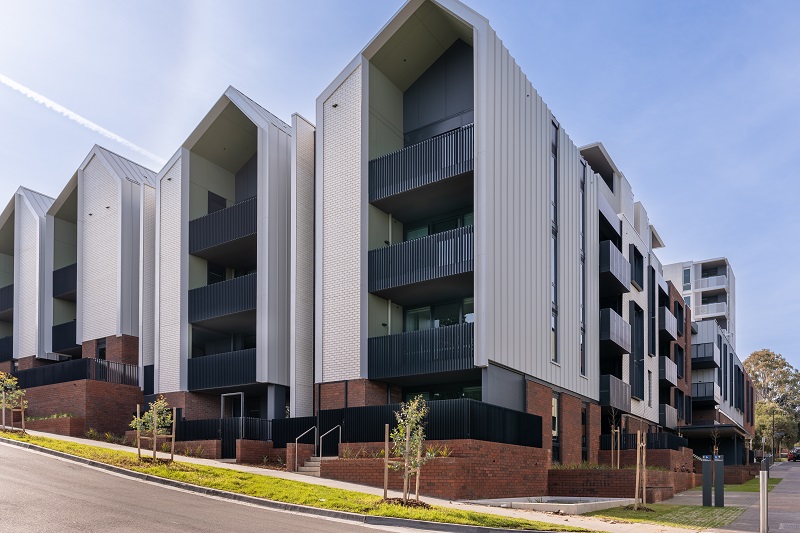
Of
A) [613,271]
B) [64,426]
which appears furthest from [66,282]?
[613,271]

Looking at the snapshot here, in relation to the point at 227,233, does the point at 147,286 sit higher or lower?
lower

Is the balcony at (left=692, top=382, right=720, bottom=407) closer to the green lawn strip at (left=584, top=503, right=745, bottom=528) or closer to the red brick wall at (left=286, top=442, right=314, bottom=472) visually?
the green lawn strip at (left=584, top=503, right=745, bottom=528)

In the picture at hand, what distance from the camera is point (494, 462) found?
22766mm

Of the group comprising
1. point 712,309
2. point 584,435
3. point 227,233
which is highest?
point 227,233

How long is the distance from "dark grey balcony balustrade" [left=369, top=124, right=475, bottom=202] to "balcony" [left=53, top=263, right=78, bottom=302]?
19851 millimetres

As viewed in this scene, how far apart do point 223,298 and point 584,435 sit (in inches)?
666

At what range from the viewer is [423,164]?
28047 mm

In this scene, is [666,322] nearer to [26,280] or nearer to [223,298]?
[223,298]

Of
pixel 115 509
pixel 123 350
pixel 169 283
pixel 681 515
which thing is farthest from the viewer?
pixel 123 350

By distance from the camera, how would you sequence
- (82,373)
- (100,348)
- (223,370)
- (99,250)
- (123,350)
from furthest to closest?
(99,250) < (100,348) < (123,350) < (82,373) < (223,370)

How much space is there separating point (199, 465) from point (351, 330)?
311 inches

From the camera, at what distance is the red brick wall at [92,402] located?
32.2 metres

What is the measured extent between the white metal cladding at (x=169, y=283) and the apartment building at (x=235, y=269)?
0.05m

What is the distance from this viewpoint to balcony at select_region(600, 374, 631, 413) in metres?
37.0
